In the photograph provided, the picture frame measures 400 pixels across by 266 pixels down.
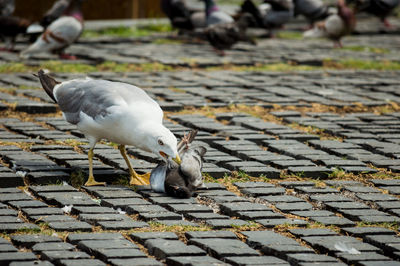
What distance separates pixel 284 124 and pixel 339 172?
6.32ft

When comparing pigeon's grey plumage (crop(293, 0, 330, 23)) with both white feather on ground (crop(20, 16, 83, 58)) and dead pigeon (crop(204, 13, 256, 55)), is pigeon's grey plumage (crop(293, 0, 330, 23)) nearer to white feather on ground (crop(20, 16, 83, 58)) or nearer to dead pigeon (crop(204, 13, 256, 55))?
dead pigeon (crop(204, 13, 256, 55))

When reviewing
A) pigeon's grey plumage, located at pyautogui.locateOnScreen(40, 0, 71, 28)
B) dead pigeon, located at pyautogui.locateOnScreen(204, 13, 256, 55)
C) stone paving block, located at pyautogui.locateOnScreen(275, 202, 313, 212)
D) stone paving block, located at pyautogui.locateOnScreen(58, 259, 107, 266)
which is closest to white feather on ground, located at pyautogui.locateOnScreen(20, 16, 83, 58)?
pigeon's grey plumage, located at pyautogui.locateOnScreen(40, 0, 71, 28)

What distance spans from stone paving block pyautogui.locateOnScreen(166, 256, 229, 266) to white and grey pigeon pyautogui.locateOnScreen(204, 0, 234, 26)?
10538mm

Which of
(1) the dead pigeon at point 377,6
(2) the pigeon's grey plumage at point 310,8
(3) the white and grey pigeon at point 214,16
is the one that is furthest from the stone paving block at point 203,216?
(1) the dead pigeon at point 377,6

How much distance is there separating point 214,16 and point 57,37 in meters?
3.76

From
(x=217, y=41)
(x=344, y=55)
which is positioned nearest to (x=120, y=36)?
(x=217, y=41)

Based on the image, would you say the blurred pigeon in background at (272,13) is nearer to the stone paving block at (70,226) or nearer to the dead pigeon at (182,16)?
the dead pigeon at (182,16)

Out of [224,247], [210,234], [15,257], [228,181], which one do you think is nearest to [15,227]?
[15,257]

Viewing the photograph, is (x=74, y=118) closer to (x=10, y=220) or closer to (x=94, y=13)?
(x=10, y=220)

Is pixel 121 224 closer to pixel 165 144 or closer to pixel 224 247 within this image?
pixel 224 247

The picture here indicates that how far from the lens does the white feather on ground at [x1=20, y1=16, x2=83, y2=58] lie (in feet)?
39.7

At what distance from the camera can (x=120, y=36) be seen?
51.5ft

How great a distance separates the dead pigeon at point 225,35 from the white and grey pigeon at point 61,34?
2111mm

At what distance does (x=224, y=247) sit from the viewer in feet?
15.1
